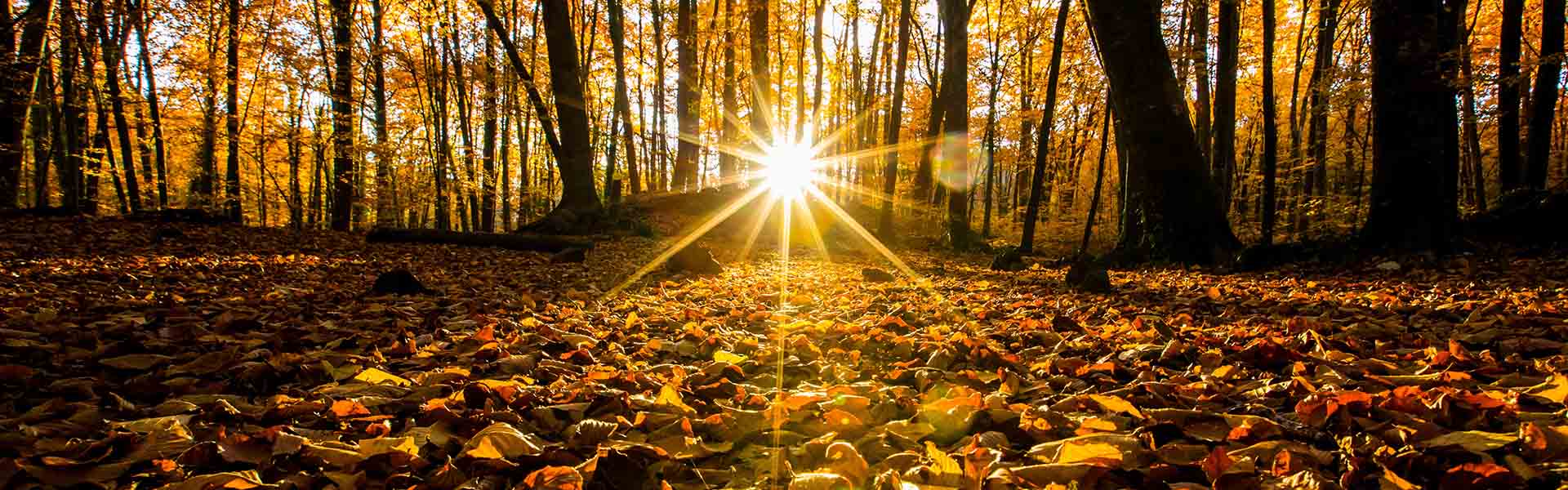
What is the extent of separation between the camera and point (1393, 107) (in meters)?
4.61

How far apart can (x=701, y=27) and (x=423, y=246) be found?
10.2 metres

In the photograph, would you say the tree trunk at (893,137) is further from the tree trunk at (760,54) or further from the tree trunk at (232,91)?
the tree trunk at (232,91)

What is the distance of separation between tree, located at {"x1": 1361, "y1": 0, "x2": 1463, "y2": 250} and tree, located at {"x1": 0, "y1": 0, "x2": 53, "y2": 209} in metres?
13.7

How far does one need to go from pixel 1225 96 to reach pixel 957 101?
4044 millimetres

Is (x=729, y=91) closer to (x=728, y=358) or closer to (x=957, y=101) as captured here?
(x=957, y=101)

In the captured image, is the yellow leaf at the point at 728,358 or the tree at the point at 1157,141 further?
the tree at the point at 1157,141

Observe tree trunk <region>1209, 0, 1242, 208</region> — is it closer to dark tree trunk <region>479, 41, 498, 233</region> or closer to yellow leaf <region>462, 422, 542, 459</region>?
yellow leaf <region>462, 422, 542, 459</region>

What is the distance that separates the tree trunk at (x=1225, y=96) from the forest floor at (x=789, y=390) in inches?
254

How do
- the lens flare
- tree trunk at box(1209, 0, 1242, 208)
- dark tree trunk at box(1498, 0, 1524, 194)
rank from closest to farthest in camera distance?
dark tree trunk at box(1498, 0, 1524, 194), tree trunk at box(1209, 0, 1242, 208), the lens flare

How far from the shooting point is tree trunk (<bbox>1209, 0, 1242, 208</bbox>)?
8.94 m

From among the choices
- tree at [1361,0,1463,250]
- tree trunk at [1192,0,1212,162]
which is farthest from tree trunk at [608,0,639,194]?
tree at [1361,0,1463,250]

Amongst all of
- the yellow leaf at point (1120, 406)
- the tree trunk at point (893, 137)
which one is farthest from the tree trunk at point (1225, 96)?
the yellow leaf at point (1120, 406)

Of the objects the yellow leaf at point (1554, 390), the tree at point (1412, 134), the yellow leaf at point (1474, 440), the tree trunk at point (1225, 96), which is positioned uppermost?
the tree trunk at point (1225, 96)

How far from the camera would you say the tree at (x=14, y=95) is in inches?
299
